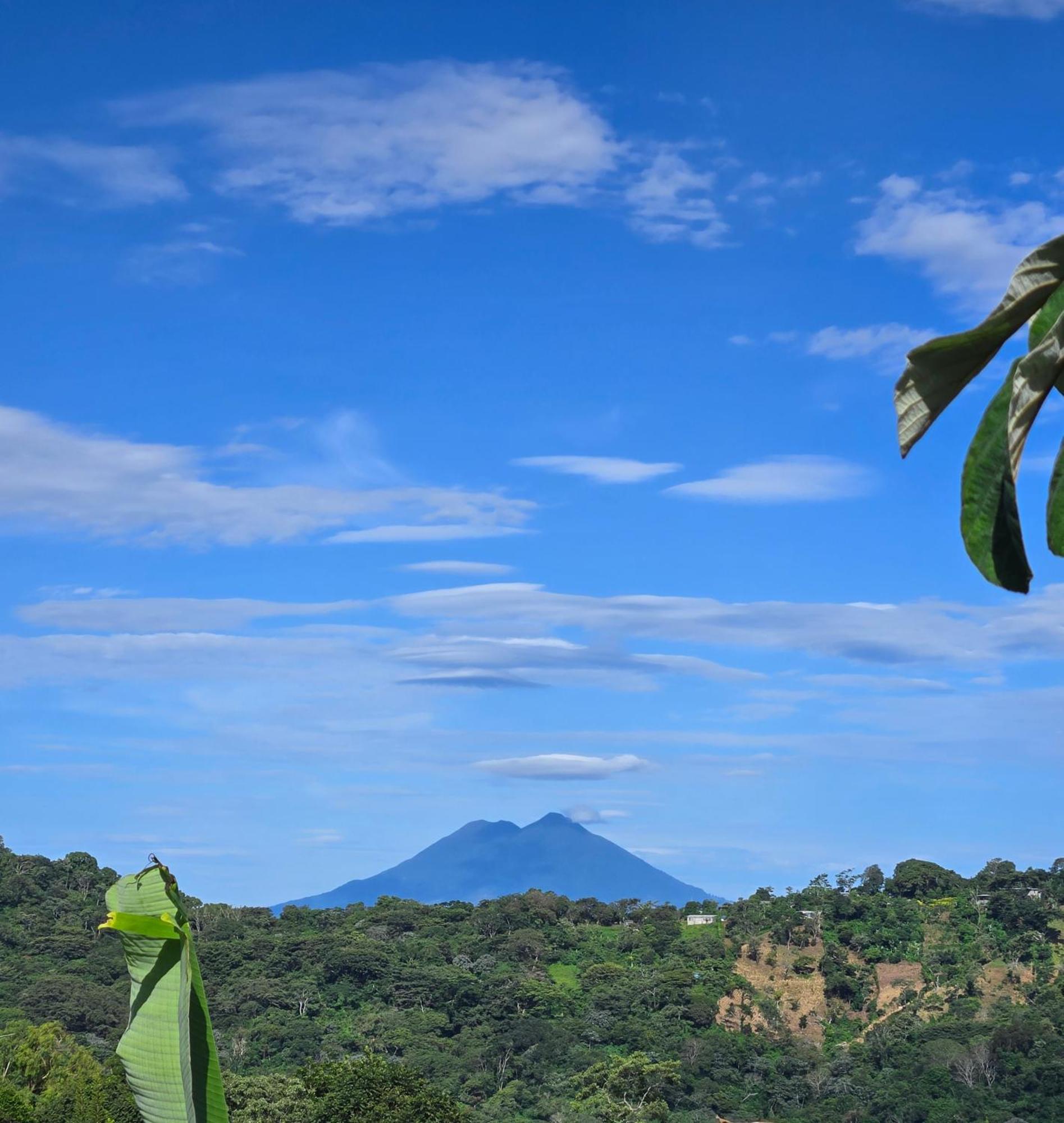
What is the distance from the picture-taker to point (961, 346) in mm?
1251

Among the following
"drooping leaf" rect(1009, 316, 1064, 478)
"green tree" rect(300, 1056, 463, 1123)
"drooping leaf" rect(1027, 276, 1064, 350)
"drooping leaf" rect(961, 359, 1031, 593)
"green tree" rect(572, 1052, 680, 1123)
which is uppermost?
"drooping leaf" rect(1027, 276, 1064, 350)

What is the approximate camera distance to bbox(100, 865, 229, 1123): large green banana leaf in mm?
2658

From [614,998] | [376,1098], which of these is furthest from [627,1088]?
[376,1098]

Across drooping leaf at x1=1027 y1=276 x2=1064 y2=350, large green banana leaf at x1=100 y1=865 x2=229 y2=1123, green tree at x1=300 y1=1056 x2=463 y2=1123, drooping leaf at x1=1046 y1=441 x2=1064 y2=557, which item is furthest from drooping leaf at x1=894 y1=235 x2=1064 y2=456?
green tree at x1=300 y1=1056 x2=463 y2=1123

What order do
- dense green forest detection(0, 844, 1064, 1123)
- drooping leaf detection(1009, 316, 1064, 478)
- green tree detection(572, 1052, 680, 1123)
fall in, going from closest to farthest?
1. drooping leaf detection(1009, 316, 1064, 478)
2. green tree detection(572, 1052, 680, 1123)
3. dense green forest detection(0, 844, 1064, 1123)

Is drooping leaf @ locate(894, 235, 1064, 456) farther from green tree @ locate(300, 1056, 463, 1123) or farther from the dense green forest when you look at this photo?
the dense green forest

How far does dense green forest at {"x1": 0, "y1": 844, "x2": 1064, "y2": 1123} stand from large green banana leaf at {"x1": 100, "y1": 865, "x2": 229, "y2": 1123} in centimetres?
2884

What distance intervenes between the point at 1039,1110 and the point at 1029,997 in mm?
10062

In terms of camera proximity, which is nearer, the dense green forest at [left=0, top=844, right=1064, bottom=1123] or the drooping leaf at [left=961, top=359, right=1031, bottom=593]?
the drooping leaf at [left=961, top=359, right=1031, bottom=593]

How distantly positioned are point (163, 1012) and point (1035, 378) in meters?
2.20

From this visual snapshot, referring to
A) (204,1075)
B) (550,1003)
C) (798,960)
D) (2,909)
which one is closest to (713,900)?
(798,960)

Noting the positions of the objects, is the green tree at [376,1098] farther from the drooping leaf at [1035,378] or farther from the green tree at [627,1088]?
the drooping leaf at [1035,378]

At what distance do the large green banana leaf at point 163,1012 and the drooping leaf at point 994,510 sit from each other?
196 centimetres

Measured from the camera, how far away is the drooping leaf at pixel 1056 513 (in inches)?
50.6
